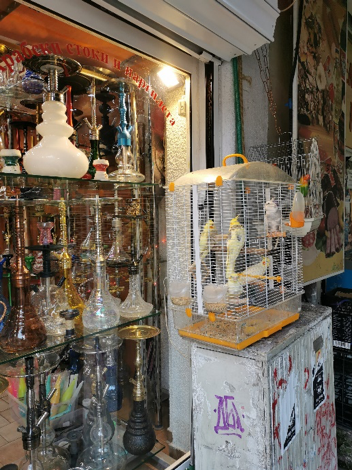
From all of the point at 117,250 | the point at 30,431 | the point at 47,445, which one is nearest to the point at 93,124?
the point at 117,250

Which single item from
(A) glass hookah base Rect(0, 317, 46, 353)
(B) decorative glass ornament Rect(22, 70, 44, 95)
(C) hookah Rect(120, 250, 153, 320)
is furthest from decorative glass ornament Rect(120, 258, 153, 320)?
(B) decorative glass ornament Rect(22, 70, 44, 95)

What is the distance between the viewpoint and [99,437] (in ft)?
4.09

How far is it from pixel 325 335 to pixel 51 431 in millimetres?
1115

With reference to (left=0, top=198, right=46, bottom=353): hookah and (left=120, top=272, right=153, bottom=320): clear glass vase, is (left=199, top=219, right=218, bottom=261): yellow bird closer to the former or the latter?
(left=120, top=272, right=153, bottom=320): clear glass vase

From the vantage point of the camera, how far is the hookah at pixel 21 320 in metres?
0.87

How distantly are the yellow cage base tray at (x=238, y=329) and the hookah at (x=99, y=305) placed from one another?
0.80 ft

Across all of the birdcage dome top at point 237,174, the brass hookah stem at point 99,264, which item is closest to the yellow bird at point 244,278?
the birdcage dome top at point 237,174

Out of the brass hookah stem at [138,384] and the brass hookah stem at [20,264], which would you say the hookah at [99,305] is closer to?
the brass hookah stem at [20,264]

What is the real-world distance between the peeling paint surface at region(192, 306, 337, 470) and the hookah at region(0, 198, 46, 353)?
0.53 meters

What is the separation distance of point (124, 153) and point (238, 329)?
0.75m

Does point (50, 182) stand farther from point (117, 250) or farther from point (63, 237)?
point (117, 250)

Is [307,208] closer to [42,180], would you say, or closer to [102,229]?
[102,229]

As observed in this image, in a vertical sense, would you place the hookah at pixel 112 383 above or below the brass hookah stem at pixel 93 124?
below

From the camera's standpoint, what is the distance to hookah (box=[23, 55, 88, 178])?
0.90 meters
